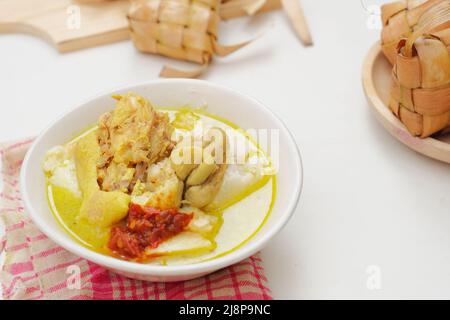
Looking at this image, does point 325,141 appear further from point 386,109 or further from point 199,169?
point 199,169

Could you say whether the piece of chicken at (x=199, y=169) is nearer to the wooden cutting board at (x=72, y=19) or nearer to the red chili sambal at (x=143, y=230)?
the red chili sambal at (x=143, y=230)

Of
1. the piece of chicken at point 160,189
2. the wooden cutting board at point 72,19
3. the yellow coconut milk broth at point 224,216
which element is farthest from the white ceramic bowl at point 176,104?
the wooden cutting board at point 72,19

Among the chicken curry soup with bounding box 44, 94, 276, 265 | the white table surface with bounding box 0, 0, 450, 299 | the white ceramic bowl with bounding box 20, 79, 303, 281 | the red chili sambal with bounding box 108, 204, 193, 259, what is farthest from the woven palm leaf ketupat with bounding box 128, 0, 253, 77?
the red chili sambal with bounding box 108, 204, 193, 259

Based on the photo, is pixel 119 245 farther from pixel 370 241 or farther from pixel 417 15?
pixel 417 15

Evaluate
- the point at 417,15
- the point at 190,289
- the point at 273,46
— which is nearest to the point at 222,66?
the point at 273,46

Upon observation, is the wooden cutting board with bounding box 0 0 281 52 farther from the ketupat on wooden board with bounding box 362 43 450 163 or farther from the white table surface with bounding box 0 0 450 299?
the ketupat on wooden board with bounding box 362 43 450 163

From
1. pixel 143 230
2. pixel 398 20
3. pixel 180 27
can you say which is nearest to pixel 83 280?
pixel 143 230
